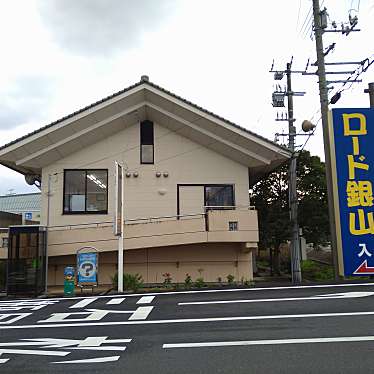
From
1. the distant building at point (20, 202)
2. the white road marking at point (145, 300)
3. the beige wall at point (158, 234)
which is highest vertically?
the distant building at point (20, 202)

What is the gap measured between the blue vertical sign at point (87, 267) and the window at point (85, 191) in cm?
309

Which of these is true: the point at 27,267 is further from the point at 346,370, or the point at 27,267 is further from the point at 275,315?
the point at 346,370

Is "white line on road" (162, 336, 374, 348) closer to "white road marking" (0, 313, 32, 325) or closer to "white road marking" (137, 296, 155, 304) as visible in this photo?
"white road marking" (0, 313, 32, 325)

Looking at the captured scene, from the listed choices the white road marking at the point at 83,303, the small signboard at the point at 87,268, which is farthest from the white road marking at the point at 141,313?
the small signboard at the point at 87,268

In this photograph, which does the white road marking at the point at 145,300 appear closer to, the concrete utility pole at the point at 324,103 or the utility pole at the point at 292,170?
the concrete utility pole at the point at 324,103

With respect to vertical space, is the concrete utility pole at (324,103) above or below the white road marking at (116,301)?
above

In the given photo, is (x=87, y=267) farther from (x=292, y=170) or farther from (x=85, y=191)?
(x=292, y=170)

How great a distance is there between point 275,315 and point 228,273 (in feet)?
30.7

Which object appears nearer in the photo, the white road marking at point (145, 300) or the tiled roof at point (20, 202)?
the white road marking at point (145, 300)

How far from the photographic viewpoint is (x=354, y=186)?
42.2ft

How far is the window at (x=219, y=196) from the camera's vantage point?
17.4 metres

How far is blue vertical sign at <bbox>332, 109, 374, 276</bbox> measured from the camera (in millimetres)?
12664

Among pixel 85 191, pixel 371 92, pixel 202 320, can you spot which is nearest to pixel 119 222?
pixel 85 191

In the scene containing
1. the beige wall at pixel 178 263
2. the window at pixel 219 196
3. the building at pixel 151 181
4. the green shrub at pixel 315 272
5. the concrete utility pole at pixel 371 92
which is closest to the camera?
the building at pixel 151 181
